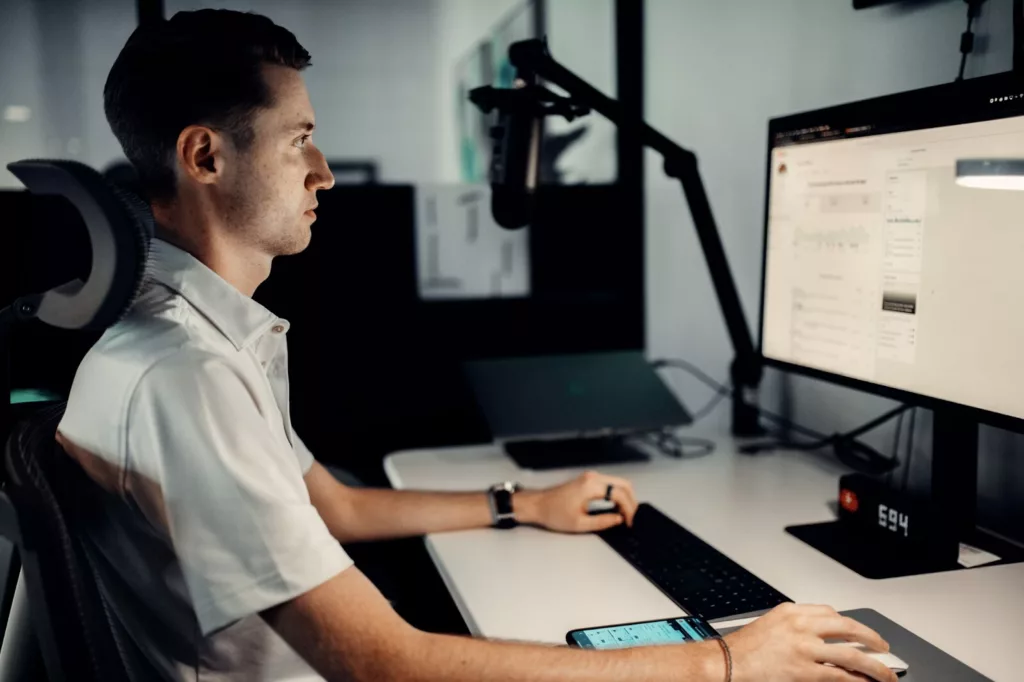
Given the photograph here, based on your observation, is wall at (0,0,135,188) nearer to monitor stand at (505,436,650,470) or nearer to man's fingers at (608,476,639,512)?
monitor stand at (505,436,650,470)

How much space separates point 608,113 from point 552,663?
2.94ft

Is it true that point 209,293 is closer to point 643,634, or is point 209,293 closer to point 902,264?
point 643,634

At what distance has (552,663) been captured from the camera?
28.6 inches

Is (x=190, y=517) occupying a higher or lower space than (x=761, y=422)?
higher

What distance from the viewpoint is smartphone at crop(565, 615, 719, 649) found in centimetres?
79

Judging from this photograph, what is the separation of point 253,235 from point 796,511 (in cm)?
80

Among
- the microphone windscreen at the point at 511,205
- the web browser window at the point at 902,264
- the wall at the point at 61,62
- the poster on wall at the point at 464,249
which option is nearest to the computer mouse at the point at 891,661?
the web browser window at the point at 902,264

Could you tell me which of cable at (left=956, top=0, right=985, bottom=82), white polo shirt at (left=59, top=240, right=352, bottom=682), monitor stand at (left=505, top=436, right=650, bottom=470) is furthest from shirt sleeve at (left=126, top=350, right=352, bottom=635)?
cable at (left=956, top=0, right=985, bottom=82)

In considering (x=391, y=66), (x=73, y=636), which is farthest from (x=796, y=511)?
(x=391, y=66)

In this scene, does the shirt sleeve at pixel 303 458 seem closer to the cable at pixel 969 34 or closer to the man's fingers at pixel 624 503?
the man's fingers at pixel 624 503

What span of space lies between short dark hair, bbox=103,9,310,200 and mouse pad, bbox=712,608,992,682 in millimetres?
698

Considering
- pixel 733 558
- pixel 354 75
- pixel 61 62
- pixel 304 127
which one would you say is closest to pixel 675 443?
pixel 733 558

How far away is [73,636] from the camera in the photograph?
1.91ft

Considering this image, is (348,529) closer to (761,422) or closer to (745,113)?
(761,422)
